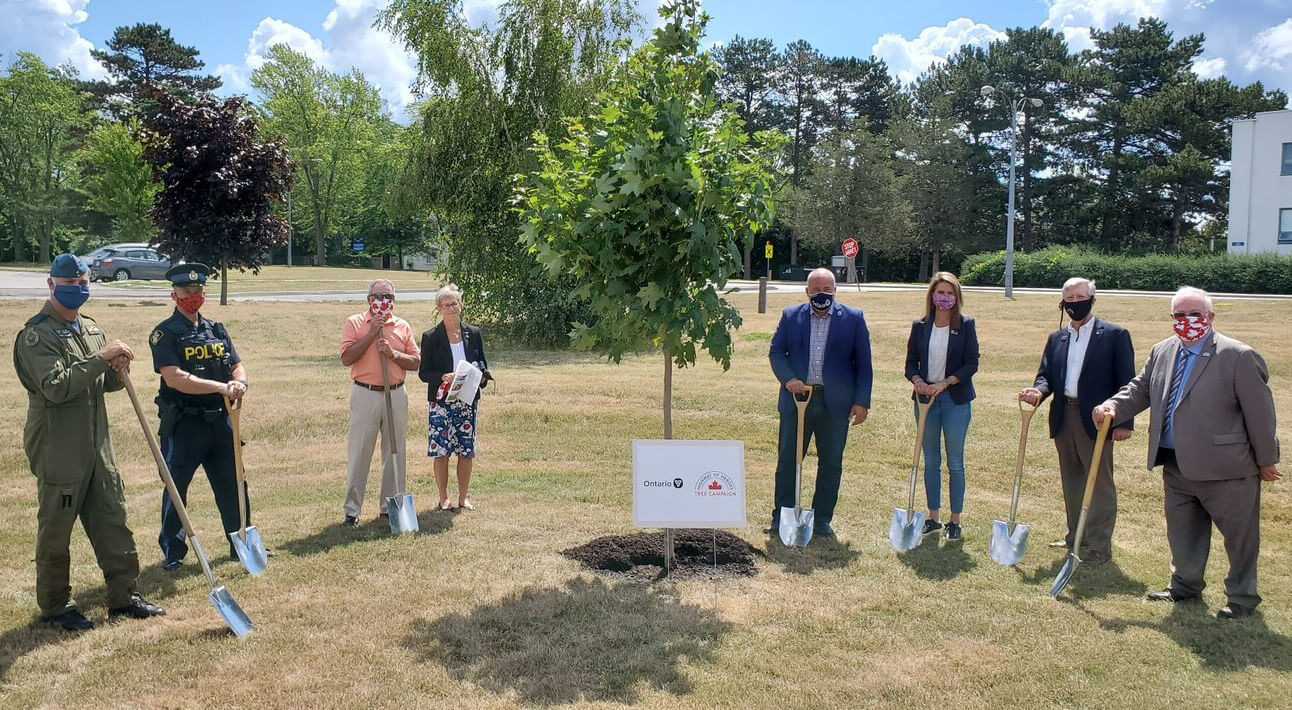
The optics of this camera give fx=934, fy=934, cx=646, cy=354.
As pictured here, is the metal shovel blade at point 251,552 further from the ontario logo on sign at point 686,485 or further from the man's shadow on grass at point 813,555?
the man's shadow on grass at point 813,555

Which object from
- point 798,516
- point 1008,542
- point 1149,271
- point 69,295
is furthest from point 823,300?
point 1149,271

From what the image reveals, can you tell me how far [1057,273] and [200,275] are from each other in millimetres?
41210

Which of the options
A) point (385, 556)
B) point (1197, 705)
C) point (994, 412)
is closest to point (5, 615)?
point (385, 556)

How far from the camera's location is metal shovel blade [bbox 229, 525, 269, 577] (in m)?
6.34

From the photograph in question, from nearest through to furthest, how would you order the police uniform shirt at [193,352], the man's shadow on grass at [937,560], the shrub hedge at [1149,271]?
the police uniform shirt at [193,352] → the man's shadow on grass at [937,560] → the shrub hedge at [1149,271]

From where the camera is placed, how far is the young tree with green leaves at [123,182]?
159 ft

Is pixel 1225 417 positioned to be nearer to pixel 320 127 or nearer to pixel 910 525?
pixel 910 525

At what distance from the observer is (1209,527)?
6.05 meters

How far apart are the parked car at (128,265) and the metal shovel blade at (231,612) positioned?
38.7m

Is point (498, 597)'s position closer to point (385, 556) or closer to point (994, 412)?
point (385, 556)

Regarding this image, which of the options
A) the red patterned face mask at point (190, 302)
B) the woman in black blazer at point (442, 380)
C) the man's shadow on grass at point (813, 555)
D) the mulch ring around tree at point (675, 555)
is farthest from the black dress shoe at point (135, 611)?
the man's shadow on grass at point (813, 555)

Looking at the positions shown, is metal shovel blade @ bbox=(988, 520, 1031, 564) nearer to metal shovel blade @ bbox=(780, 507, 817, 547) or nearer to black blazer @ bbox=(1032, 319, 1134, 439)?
black blazer @ bbox=(1032, 319, 1134, 439)

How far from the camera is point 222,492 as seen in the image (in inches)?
262

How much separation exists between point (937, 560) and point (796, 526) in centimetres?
107
